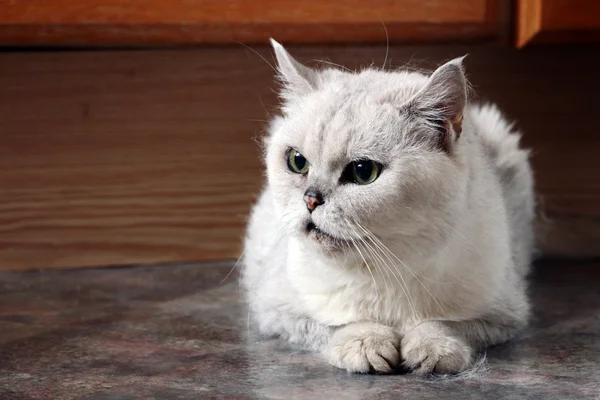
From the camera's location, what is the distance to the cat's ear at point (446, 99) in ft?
4.78

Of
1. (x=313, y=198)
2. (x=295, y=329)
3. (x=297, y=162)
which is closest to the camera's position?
(x=313, y=198)

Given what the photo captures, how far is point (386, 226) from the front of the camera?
147 cm

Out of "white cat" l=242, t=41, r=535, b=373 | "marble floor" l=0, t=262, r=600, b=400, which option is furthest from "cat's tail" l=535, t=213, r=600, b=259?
"white cat" l=242, t=41, r=535, b=373

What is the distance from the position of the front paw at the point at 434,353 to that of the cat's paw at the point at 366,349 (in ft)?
0.09

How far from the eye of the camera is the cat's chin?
1486 millimetres

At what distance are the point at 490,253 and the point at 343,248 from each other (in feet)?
1.14

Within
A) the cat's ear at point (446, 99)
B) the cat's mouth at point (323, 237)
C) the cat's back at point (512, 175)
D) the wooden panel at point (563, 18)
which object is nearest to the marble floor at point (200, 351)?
the cat's back at point (512, 175)

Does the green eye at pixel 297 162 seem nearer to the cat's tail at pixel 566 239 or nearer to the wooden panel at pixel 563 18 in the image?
the wooden panel at pixel 563 18

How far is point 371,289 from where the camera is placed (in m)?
1.60

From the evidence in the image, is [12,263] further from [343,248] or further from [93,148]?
[343,248]

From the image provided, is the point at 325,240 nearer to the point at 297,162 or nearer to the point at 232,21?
the point at 297,162

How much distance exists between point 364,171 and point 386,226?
0.35 ft

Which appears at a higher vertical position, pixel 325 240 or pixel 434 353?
pixel 325 240

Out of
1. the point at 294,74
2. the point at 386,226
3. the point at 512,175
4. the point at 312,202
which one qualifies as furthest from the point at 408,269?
the point at 512,175
